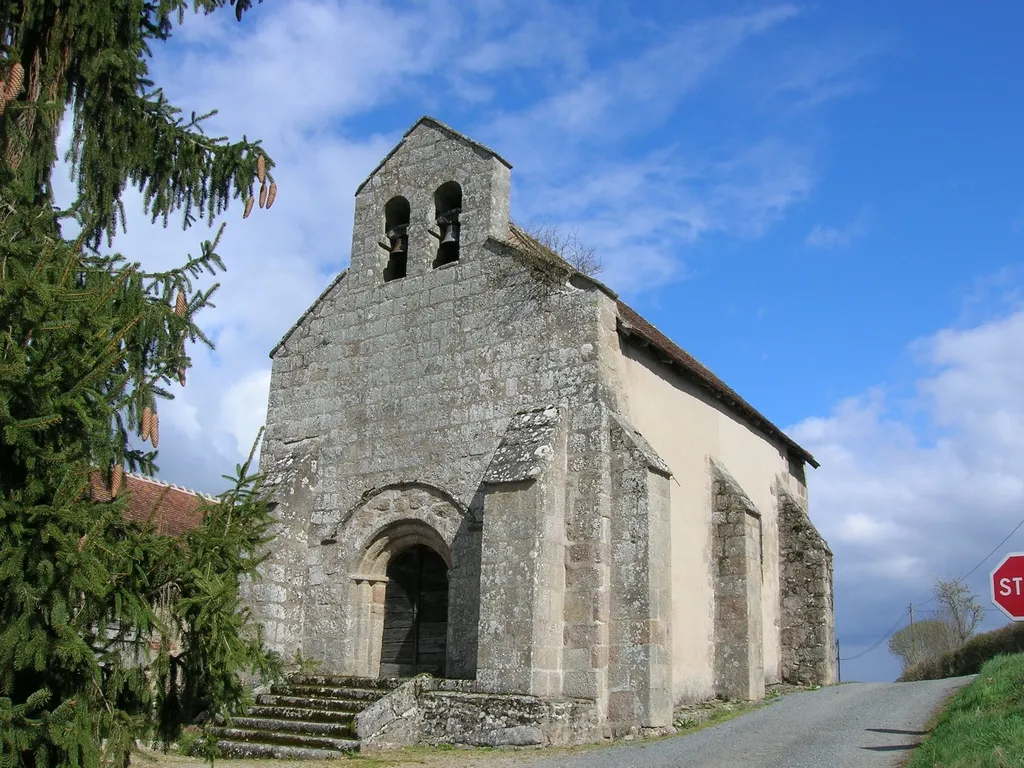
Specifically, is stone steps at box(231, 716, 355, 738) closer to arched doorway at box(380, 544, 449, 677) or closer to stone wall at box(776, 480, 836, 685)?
arched doorway at box(380, 544, 449, 677)

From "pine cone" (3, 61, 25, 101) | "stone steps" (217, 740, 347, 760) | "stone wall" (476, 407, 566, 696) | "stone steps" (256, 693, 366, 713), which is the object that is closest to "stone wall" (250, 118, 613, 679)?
"stone wall" (476, 407, 566, 696)

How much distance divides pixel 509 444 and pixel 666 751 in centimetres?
→ 416

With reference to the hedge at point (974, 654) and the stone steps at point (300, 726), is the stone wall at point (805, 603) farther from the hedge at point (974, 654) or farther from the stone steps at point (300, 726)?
the stone steps at point (300, 726)

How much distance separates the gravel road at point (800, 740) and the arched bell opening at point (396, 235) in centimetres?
802

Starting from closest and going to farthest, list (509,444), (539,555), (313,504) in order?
1. (539,555)
2. (509,444)
3. (313,504)

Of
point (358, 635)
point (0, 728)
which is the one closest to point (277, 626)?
point (358, 635)

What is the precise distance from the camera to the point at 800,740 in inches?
396

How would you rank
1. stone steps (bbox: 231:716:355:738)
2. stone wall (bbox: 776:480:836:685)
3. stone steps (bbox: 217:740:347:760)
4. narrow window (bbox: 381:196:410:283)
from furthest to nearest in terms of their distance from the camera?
stone wall (bbox: 776:480:836:685) < narrow window (bbox: 381:196:410:283) < stone steps (bbox: 231:716:355:738) < stone steps (bbox: 217:740:347:760)

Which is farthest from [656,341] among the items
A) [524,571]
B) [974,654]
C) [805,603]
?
[974,654]

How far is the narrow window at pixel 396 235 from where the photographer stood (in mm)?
15055

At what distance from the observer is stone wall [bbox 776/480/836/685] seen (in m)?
17.8

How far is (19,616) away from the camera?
231 inches

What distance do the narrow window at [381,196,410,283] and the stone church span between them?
37 mm

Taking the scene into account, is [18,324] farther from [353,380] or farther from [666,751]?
[353,380]
